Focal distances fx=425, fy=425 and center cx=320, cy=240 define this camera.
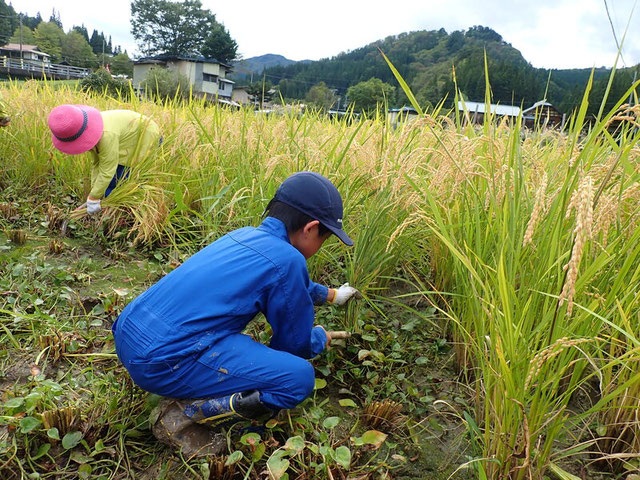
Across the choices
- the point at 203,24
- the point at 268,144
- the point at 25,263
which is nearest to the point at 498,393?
the point at 268,144

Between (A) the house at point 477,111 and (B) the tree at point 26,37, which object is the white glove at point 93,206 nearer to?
(A) the house at point 477,111

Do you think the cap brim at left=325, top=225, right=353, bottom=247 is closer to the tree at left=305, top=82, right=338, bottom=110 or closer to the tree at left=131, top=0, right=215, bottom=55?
the tree at left=305, top=82, right=338, bottom=110

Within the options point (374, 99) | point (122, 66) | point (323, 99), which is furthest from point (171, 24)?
point (374, 99)

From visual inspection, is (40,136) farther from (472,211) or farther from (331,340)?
(472,211)

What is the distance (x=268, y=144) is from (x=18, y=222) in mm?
2155

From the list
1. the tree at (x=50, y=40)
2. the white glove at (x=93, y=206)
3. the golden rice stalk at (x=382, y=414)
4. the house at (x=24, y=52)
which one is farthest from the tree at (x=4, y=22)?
the golden rice stalk at (x=382, y=414)

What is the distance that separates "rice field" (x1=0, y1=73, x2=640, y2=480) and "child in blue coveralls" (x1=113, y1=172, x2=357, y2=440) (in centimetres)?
18

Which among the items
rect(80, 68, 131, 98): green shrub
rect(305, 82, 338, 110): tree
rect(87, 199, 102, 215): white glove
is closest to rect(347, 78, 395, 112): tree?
rect(305, 82, 338, 110): tree

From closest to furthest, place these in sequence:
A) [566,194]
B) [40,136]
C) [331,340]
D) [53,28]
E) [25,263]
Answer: [566,194], [331,340], [25,263], [40,136], [53,28]

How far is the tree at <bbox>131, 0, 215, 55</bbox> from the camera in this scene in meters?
77.2

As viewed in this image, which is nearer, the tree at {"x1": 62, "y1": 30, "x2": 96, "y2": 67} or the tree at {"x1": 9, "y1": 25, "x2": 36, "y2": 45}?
the tree at {"x1": 62, "y1": 30, "x2": 96, "y2": 67}

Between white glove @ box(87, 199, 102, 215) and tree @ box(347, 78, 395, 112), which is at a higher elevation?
tree @ box(347, 78, 395, 112)

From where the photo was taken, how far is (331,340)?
6.97 ft

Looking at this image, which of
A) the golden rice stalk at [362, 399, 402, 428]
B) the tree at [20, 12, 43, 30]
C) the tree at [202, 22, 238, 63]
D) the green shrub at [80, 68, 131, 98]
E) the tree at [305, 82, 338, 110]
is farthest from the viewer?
the tree at [20, 12, 43, 30]
